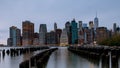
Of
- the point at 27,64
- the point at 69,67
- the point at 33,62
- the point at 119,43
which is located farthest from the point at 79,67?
the point at 119,43

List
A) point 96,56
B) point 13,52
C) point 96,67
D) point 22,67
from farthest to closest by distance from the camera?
point 13,52
point 96,56
point 96,67
point 22,67

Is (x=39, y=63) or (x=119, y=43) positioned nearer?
(x=39, y=63)

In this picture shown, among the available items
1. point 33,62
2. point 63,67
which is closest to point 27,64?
point 33,62

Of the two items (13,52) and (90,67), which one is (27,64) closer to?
(90,67)

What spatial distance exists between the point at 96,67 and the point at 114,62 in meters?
2.80

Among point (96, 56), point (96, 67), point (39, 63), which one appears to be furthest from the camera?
point (96, 56)

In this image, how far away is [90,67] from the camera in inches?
1711

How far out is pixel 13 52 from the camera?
9706 cm

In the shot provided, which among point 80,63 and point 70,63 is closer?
point 80,63

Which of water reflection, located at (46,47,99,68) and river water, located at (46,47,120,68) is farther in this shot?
water reflection, located at (46,47,99,68)

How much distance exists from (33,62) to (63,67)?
631cm

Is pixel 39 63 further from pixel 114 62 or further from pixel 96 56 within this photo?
pixel 96 56

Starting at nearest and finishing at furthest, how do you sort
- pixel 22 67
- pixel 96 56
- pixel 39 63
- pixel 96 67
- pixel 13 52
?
pixel 22 67
pixel 39 63
pixel 96 67
pixel 96 56
pixel 13 52

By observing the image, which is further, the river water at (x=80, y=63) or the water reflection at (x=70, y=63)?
the water reflection at (x=70, y=63)
